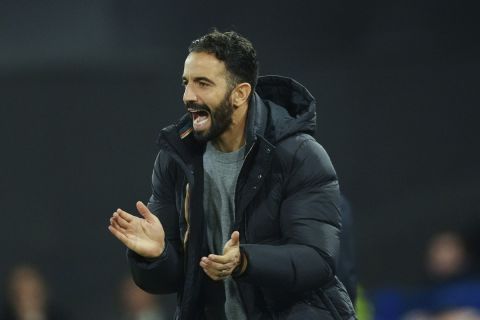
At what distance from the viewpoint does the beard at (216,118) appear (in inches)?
144

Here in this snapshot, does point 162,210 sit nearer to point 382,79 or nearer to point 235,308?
point 235,308

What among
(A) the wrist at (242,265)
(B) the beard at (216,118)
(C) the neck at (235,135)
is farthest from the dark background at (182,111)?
(A) the wrist at (242,265)

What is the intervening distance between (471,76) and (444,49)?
30 cm

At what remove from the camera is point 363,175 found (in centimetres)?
919

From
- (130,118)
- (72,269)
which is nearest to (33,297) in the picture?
(72,269)

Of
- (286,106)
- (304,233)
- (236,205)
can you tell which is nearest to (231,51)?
(286,106)

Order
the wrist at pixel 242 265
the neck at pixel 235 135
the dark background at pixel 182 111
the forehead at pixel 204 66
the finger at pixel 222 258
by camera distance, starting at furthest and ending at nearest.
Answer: the dark background at pixel 182 111, the neck at pixel 235 135, the forehead at pixel 204 66, the wrist at pixel 242 265, the finger at pixel 222 258

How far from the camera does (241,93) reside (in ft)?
12.3

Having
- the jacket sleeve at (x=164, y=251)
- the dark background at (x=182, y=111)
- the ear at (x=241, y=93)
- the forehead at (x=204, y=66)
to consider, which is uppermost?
the forehead at (x=204, y=66)

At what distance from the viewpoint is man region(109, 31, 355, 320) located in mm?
3578

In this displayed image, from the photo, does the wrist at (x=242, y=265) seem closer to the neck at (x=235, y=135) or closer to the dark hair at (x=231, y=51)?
the neck at (x=235, y=135)

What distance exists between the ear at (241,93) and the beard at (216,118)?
0.03 metres

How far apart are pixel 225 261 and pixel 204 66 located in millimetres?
680

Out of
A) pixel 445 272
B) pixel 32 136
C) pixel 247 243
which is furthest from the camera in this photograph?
pixel 32 136
